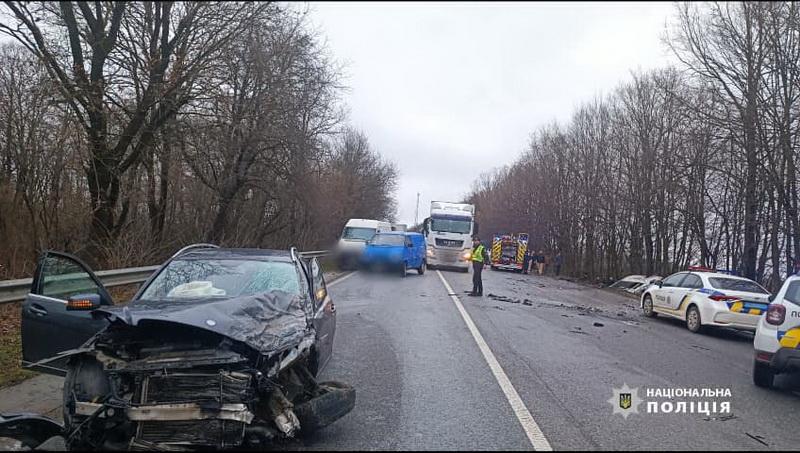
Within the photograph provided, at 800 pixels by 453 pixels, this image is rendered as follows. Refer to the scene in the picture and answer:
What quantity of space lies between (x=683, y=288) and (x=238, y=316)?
484 inches

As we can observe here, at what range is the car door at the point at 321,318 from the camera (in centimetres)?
602

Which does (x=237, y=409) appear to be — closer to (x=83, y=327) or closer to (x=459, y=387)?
(x=83, y=327)

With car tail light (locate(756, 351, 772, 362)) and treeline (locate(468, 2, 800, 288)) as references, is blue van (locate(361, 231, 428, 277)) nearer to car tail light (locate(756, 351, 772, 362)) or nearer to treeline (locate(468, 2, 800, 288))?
treeline (locate(468, 2, 800, 288))

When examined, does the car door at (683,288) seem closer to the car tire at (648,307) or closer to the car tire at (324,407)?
the car tire at (648,307)

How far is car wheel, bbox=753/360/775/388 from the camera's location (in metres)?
7.55

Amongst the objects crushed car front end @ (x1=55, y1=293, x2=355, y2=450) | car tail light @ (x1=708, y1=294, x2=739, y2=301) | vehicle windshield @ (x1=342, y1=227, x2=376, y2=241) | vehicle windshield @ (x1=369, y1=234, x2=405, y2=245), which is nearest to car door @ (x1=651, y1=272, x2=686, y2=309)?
car tail light @ (x1=708, y1=294, x2=739, y2=301)

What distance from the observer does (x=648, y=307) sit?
1595 centimetres

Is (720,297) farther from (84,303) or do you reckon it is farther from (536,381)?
(84,303)

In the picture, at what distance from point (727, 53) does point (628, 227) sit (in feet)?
58.3

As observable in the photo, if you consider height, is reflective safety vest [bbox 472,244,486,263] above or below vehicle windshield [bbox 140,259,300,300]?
above

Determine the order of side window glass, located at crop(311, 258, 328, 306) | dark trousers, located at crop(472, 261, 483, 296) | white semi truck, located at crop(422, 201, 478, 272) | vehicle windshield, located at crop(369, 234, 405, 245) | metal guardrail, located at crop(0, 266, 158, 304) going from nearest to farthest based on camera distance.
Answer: side window glass, located at crop(311, 258, 328, 306), metal guardrail, located at crop(0, 266, 158, 304), dark trousers, located at crop(472, 261, 483, 296), vehicle windshield, located at crop(369, 234, 405, 245), white semi truck, located at crop(422, 201, 478, 272)

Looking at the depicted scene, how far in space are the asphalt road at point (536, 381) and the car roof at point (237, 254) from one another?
1501 millimetres

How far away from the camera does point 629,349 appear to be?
9914mm

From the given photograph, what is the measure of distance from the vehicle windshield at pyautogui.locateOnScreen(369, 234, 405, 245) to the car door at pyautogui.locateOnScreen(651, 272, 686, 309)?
11498 millimetres
